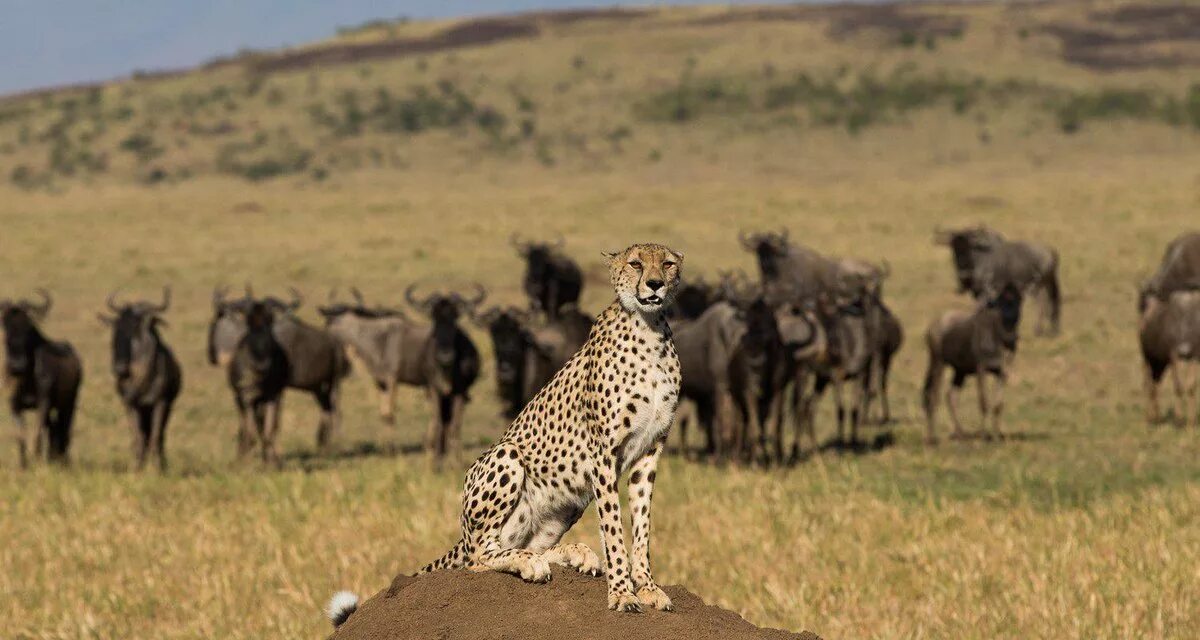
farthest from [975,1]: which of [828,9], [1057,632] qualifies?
[1057,632]

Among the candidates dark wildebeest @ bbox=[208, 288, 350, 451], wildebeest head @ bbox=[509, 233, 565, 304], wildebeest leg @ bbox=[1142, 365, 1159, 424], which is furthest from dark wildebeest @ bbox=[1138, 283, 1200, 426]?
dark wildebeest @ bbox=[208, 288, 350, 451]

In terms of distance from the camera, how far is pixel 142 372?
18844mm

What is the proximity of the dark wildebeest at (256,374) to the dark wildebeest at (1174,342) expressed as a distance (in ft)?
33.9

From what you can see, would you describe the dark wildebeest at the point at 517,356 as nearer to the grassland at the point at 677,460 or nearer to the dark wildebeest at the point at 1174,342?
the grassland at the point at 677,460

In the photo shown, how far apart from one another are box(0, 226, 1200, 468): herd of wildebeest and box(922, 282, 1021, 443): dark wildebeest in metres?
0.02

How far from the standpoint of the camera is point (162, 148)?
93125mm

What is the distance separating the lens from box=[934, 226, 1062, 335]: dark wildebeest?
30.1 metres

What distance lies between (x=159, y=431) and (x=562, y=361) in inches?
185

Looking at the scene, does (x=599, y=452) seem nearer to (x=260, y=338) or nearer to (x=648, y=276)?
(x=648, y=276)

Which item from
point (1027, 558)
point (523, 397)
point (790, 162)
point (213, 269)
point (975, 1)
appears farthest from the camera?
point (975, 1)

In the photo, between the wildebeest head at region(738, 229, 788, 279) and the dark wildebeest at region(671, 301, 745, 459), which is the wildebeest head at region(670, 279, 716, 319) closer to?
the dark wildebeest at region(671, 301, 745, 459)

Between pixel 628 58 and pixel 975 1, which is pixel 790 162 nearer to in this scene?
pixel 628 58

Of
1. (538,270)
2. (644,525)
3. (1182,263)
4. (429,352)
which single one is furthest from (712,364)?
(644,525)

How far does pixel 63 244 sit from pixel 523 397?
1255 inches
